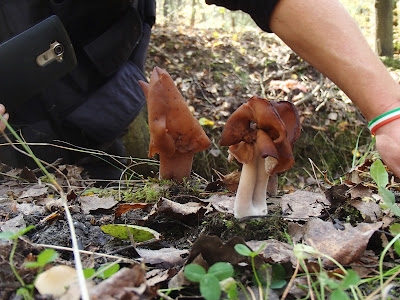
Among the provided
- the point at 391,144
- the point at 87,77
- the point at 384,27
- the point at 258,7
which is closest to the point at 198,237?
the point at 391,144

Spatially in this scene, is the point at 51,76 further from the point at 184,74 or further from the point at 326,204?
the point at 184,74

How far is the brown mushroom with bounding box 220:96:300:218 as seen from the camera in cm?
120

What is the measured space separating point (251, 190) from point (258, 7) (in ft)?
3.57

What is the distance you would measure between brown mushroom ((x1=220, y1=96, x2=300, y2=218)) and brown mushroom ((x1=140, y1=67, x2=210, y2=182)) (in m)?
0.36

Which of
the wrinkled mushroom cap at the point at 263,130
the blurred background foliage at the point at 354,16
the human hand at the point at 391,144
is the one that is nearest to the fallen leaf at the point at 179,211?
the wrinkled mushroom cap at the point at 263,130

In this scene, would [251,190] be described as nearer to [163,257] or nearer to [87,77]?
[163,257]

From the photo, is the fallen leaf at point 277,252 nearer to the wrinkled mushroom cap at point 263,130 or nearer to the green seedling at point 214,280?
the green seedling at point 214,280

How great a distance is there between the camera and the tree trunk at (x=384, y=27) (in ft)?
18.7

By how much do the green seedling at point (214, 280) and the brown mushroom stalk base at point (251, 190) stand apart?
1.51ft

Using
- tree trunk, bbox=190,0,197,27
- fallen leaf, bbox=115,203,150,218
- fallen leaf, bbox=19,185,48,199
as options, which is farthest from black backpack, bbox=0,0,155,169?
tree trunk, bbox=190,0,197,27

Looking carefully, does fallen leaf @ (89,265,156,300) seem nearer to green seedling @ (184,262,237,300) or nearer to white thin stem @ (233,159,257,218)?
green seedling @ (184,262,237,300)

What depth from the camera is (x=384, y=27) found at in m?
5.87

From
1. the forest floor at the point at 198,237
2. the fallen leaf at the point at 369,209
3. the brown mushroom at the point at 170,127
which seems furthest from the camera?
the brown mushroom at the point at 170,127

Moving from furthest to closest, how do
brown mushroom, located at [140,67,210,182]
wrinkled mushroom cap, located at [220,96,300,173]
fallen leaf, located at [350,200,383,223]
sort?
brown mushroom, located at [140,67,210,182], fallen leaf, located at [350,200,383,223], wrinkled mushroom cap, located at [220,96,300,173]
